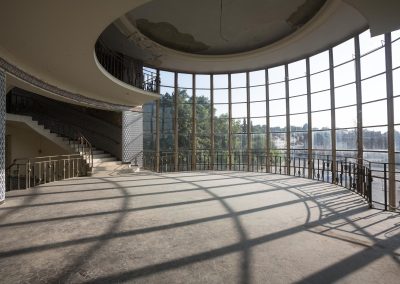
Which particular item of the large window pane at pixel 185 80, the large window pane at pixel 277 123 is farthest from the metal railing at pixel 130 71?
the large window pane at pixel 277 123

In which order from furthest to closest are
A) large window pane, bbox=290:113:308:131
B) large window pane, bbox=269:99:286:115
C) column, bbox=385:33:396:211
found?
1. large window pane, bbox=269:99:286:115
2. large window pane, bbox=290:113:308:131
3. column, bbox=385:33:396:211

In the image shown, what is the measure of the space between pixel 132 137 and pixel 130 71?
2872 mm

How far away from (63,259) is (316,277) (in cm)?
230

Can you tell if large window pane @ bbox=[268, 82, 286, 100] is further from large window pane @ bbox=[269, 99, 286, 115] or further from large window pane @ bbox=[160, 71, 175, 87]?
large window pane @ bbox=[160, 71, 175, 87]

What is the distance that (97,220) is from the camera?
3.74 meters

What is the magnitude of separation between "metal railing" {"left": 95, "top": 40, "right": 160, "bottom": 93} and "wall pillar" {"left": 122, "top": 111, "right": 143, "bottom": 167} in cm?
143

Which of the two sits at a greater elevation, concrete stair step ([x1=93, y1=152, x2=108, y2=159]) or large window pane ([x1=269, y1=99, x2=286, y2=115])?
large window pane ([x1=269, y1=99, x2=286, y2=115])

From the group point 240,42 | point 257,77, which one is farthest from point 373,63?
point 257,77

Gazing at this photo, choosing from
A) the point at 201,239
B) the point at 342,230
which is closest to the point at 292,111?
the point at 342,230

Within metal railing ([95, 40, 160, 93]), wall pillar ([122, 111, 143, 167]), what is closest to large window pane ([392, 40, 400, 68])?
metal railing ([95, 40, 160, 93])

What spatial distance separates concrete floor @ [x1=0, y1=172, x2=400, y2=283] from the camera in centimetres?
221

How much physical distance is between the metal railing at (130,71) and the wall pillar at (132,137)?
4.68ft

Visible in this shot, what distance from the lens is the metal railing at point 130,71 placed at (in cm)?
973

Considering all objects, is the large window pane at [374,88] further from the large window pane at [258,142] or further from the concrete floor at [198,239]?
the concrete floor at [198,239]
